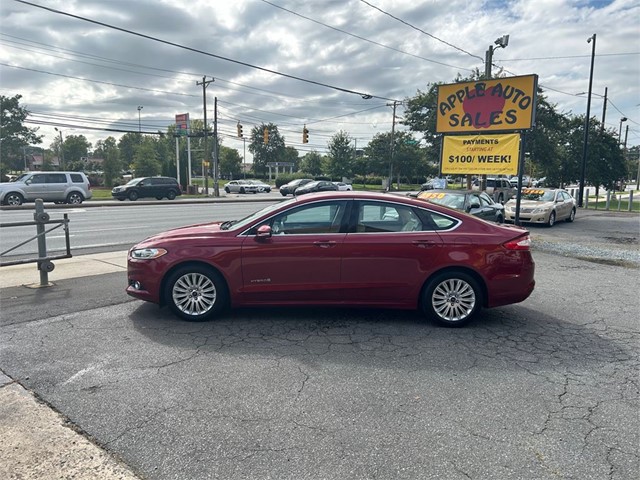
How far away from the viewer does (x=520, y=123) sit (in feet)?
41.6

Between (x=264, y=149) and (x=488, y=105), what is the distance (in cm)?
9729

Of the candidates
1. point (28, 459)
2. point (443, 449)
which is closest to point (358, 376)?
point (443, 449)

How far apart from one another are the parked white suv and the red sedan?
22.2 m

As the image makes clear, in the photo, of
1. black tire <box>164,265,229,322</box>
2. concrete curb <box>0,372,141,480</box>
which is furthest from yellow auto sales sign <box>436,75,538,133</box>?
concrete curb <box>0,372,141,480</box>

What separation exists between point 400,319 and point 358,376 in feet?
5.40

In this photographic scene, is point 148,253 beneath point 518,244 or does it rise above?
beneath

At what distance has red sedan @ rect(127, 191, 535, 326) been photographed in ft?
16.7

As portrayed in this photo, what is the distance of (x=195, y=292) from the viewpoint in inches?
204

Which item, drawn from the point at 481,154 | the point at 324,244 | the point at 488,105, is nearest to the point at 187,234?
the point at 324,244

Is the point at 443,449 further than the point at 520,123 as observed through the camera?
No

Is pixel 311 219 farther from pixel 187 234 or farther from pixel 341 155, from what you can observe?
pixel 341 155

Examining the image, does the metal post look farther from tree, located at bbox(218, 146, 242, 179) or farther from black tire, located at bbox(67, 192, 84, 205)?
tree, located at bbox(218, 146, 242, 179)

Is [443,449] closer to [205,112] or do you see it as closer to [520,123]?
[520,123]

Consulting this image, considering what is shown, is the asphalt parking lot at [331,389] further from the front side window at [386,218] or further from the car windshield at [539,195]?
the car windshield at [539,195]
